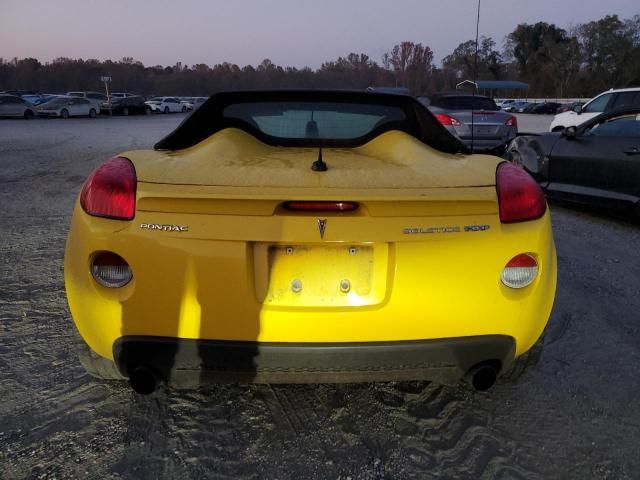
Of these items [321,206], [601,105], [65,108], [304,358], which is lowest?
[304,358]

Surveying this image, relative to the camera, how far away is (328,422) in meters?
2.16

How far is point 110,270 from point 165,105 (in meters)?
49.9

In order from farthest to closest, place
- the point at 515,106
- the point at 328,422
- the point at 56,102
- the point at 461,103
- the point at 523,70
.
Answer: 1. the point at 523,70
2. the point at 515,106
3. the point at 56,102
4. the point at 461,103
5. the point at 328,422

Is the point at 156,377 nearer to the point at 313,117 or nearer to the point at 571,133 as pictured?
the point at 313,117

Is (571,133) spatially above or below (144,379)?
above

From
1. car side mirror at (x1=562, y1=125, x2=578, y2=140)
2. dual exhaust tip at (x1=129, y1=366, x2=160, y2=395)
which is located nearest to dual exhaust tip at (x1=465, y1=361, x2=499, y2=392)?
dual exhaust tip at (x1=129, y1=366, x2=160, y2=395)

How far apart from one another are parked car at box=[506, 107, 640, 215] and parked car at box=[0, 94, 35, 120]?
35.0 m

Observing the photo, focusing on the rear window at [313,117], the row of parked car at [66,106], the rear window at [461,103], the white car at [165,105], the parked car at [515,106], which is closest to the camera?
the rear window at [313,117]

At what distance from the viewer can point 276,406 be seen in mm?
2270

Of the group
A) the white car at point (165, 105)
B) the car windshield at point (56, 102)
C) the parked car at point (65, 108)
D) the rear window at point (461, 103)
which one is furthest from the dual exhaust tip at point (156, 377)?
the white car at point (165, 105)

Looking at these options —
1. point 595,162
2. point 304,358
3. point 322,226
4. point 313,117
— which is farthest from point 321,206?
point 595,162

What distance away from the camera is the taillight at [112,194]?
1.81m

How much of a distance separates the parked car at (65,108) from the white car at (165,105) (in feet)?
36.5

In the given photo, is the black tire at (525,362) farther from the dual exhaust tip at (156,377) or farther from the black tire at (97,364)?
the black tire at (97,364)
